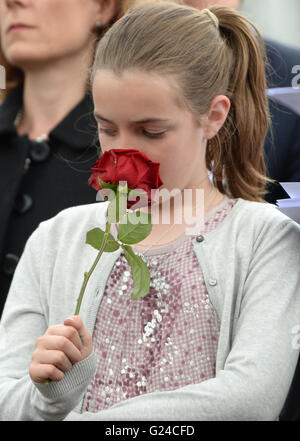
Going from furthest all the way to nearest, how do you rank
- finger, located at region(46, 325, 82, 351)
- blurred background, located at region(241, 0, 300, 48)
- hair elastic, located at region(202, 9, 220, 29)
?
blurred background, located at region(241, 0, 300, 48) < hair elastic, located at region(202, 9, 220, 29) < finger, located at region(46, 325, 82, 351)

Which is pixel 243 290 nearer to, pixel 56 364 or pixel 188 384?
pixel 188 384

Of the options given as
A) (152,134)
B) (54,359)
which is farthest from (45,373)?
(152,134)

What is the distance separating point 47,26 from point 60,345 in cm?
67

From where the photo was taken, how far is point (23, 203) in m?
1.36

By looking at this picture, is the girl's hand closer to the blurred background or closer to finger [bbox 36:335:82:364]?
finger [bbox 36:335:82:364]

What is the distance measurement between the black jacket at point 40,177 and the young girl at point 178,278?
26cm

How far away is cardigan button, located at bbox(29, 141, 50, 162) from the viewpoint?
138 cm

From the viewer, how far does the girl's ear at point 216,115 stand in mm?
990

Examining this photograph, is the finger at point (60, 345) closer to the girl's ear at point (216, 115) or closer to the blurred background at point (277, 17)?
the girl's ear at point (216, 115)

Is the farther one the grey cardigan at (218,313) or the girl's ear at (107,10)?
the girl's ear at (107,10)

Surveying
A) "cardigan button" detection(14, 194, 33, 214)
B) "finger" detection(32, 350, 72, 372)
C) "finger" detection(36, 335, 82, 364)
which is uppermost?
"finger" detection(36, 335, 82, 364)

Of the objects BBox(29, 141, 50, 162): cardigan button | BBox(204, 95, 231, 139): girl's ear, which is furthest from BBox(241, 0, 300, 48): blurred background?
BBox(29, 141, 50, 162): cardigan button

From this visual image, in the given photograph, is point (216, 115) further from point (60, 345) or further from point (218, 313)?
point (60, 345)

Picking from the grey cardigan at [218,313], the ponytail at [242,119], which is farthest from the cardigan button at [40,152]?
the ponytail at [242,119]
